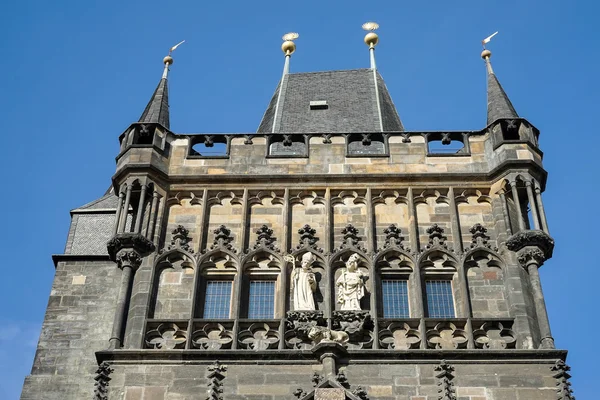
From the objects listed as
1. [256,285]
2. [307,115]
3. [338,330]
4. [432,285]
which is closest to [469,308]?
[432,285]

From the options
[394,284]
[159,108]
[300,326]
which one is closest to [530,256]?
[394,284]

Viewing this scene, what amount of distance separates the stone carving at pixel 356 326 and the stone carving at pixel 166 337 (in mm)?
1918

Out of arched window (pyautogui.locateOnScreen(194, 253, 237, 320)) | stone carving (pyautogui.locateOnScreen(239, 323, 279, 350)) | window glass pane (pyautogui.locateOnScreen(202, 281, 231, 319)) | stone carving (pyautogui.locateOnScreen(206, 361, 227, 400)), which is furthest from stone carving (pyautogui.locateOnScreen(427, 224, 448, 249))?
stone carving (pyautogui.locateOnScreen(206, 361, 227, 400))

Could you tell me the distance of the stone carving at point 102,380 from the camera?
13.5 meters

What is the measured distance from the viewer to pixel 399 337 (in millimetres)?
14398

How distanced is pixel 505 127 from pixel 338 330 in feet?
14.3

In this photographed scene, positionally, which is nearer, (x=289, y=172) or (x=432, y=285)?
(x=432, y=285)

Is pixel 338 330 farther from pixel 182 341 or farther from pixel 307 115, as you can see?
pixel 307 115

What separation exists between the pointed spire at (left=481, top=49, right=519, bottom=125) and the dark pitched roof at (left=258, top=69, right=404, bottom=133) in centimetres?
297

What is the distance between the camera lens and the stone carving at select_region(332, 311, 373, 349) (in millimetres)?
14266

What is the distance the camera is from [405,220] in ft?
52.3

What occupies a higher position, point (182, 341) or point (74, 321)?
point (74, 321)

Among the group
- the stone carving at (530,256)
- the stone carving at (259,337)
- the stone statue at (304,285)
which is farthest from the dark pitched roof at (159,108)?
the stone carving at (530,256)

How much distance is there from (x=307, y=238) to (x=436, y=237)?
5.70 feet
